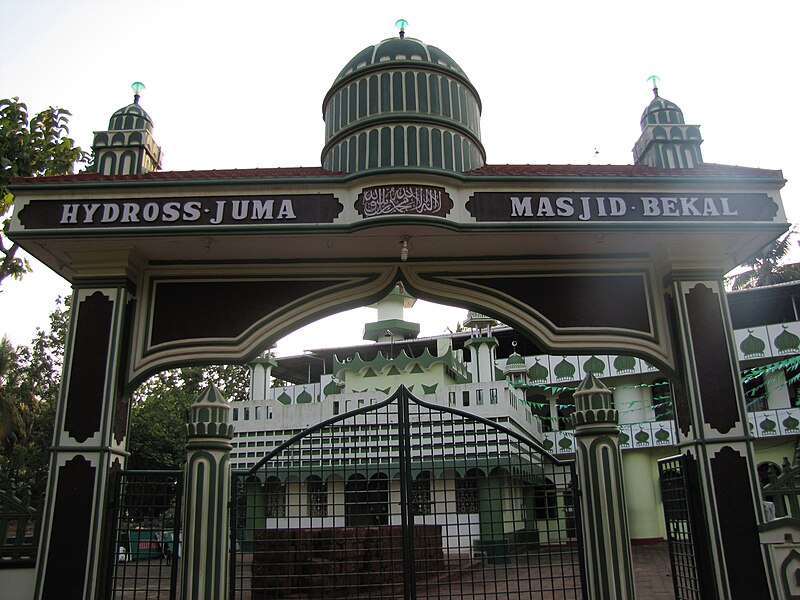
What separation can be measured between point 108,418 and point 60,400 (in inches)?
→ 18.7

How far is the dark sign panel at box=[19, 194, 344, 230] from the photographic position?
6133 millimetres

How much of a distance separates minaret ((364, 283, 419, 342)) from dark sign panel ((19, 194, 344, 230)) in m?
17.7

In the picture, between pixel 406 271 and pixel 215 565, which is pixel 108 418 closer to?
pixel 215 565

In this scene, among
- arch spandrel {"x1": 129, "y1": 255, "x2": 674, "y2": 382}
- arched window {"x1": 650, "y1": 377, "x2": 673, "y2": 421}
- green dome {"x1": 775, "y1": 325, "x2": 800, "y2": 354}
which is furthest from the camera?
arched window {"x1": 650, "y1": 377, "x2": 673, "y2": 421}

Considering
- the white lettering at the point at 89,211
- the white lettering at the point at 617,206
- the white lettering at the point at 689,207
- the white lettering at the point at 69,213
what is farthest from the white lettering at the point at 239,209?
the white lettering at the point at 689,207

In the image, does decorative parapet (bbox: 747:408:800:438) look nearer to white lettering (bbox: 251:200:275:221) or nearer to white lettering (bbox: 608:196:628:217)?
white lettering (bbox: 608:196:628:217)

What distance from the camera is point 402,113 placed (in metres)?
7.19

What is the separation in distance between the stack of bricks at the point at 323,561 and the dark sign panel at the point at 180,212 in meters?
2.76

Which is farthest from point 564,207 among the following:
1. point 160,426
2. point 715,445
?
point 160,426

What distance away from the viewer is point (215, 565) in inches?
216

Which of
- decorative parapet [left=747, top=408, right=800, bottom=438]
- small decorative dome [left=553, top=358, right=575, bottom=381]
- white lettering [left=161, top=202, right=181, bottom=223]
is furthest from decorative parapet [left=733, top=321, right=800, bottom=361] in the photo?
white lettering [left=161, top=202, right=181, bottom=223]

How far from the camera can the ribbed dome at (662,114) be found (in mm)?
7375

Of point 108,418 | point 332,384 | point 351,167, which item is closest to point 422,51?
point 351,167

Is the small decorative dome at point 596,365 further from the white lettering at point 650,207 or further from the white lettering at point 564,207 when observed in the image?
the white lettering at point 564,207
